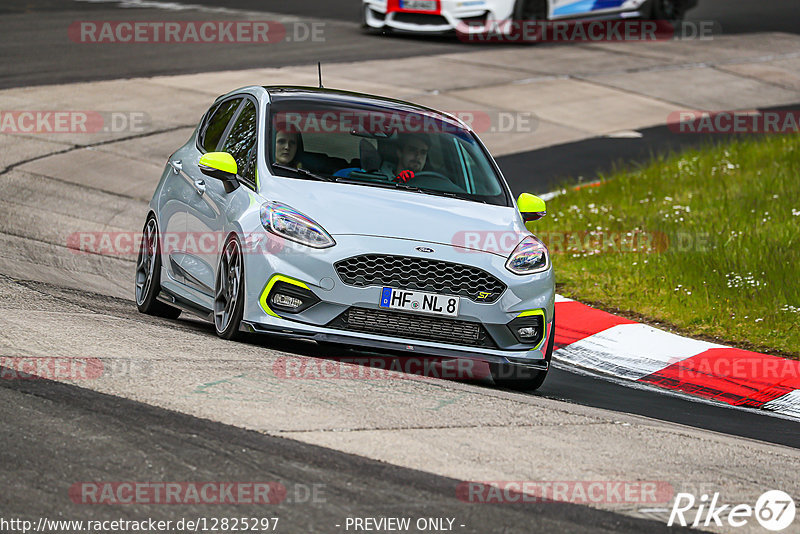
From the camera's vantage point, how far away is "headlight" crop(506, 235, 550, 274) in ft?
25.5

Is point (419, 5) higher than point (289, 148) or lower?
lower

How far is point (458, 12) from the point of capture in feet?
75.5

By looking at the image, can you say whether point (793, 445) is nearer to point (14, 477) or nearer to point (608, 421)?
point (608, 421)

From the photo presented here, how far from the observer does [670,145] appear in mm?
17953

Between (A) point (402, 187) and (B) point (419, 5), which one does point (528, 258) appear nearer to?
(A) point (402, 187)

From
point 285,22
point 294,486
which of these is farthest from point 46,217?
point 285,22

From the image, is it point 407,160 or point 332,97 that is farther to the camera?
point 332,97

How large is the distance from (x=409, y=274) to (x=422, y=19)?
1661 cm

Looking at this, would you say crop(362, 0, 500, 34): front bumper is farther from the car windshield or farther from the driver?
the driver

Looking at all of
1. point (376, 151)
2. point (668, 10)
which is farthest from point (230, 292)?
point (668, 10)

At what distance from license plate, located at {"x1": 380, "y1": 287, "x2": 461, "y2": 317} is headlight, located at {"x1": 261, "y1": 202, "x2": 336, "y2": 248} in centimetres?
44

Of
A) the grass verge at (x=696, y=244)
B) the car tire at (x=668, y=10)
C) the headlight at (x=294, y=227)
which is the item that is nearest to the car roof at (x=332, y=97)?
the headlight at (x=294, y=227)

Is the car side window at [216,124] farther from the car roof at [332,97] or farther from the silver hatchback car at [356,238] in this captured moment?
the car roof at [332,97]

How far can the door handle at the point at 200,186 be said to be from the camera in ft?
28.3
